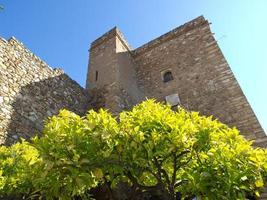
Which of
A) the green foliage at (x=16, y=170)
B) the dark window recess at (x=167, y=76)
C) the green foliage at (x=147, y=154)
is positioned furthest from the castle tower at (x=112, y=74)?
the green foliage at (x=147, y=154)

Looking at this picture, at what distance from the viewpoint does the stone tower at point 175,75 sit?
866 centimetres

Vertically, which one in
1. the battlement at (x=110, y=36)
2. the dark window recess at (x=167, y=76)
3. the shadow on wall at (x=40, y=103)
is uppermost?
the battlement at (x=110, y=36)

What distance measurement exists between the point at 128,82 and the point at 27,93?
14.0 feet

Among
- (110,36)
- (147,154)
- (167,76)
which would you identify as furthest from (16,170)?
(110,36)

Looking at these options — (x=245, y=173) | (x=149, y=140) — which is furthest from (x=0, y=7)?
(x=245, y=173)

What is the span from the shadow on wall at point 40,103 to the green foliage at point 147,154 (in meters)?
3.05

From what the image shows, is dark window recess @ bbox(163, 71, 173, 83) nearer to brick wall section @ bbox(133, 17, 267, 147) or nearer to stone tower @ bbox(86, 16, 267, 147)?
stone tower @ bbox(86, 16, 267, 147)

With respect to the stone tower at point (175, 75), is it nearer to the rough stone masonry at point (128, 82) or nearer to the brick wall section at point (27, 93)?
the rough stone masonry at point (128, 82)

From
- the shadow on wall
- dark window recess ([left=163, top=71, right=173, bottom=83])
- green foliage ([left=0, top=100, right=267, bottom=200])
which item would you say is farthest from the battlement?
green foliage ([left=0, top=100, right=267, bottom=200])

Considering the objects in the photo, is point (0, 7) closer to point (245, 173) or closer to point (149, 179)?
point (149, 179)

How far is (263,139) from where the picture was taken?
746cm

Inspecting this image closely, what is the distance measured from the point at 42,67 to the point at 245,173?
724 centimetres

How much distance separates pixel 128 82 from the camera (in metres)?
Answer: 10.6

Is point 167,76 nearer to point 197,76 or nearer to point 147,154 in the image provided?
point 197,76
